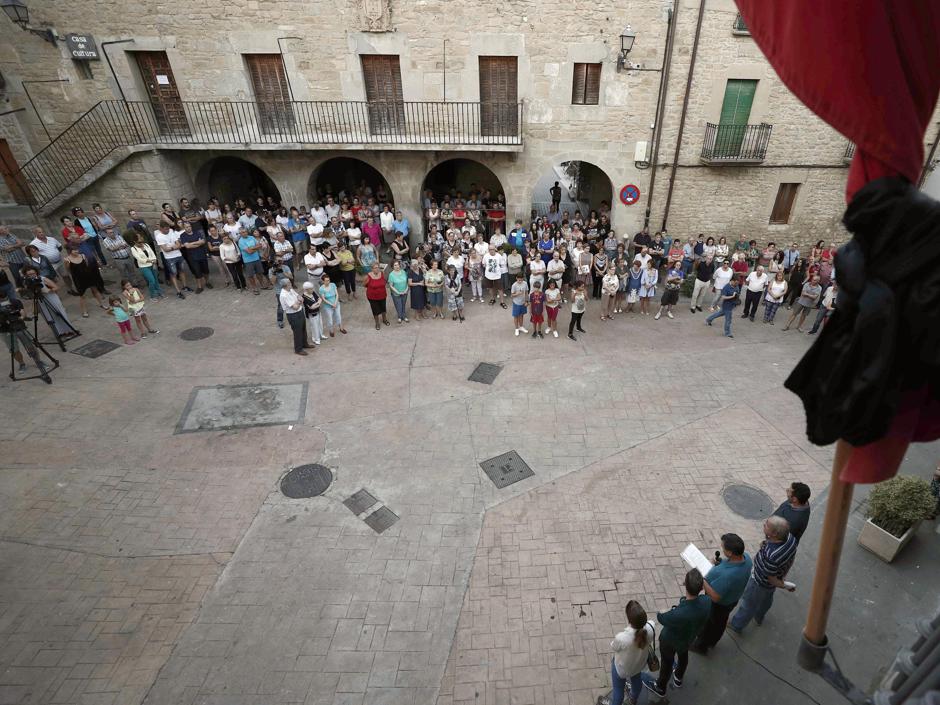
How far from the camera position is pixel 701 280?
13078mm

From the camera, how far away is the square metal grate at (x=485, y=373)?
10.4 meters

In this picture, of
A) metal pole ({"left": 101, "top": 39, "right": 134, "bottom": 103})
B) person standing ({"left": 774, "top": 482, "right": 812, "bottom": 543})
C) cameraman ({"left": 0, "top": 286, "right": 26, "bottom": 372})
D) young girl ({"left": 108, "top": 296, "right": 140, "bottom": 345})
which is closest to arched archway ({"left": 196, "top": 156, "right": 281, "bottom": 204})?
metal pole ({"left": 101, "top": 39, "right": 134, "bottom": 103})

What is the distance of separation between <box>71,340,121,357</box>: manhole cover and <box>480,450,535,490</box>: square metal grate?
904 centimetres

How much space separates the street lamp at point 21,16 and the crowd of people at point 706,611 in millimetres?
19737

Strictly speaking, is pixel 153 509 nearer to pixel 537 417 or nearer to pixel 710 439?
pixel 537 417

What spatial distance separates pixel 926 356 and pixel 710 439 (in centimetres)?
777

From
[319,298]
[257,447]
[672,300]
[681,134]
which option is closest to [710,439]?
[672,300]

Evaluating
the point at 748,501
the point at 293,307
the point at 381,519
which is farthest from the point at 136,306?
the point at 748,501

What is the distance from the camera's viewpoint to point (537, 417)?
9.27 metres

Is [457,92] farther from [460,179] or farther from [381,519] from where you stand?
[381,519]

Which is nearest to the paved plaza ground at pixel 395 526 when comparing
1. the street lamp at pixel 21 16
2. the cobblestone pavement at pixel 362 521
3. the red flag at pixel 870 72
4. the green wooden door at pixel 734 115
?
the cobblestone pavement at pixel 362 521

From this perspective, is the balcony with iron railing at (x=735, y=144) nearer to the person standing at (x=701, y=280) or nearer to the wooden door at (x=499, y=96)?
the person standing at (x=701, y=280)

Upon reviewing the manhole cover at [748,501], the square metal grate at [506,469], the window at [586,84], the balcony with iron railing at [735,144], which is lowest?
the manhole cover at [748,501]

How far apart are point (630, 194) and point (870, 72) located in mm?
15340
